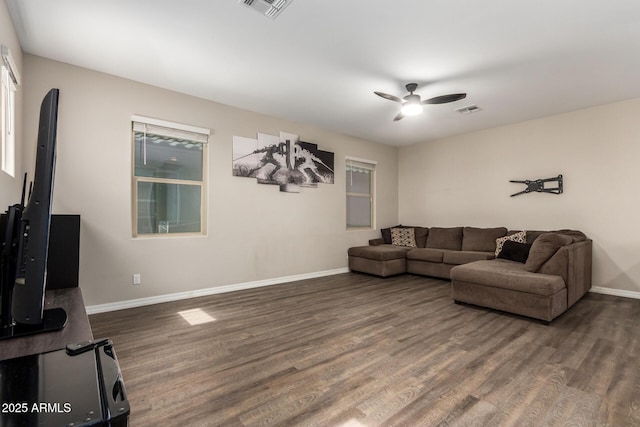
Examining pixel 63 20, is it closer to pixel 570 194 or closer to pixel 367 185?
pixel 367 185

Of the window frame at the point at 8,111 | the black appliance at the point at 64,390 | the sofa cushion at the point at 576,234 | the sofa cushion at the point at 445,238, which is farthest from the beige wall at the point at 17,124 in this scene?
the sofa cushion at the point at 576,234

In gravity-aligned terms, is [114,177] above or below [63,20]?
below

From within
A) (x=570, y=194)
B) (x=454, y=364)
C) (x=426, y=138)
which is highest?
(x=426, y=138)

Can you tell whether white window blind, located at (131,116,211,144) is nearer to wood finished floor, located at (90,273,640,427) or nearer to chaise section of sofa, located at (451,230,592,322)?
wood finished floor, located at (90,273,640,427)

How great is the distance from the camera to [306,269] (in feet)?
17.5

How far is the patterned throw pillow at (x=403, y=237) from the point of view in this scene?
20.4 ft

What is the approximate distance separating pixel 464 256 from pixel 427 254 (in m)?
0.63

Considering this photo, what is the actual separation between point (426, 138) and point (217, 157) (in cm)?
422

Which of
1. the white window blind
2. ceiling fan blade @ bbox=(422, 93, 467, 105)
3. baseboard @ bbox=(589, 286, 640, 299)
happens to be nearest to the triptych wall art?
the white window blind

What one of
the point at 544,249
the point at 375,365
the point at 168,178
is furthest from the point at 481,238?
the point at 168,178

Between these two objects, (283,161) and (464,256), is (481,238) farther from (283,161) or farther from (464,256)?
(283,161)

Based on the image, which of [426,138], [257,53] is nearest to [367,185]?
[426,138]

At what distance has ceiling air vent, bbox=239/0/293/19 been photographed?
230 cm

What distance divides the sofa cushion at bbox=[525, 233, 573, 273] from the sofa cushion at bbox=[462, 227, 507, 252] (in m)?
1.69
